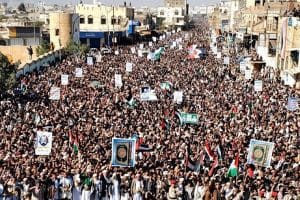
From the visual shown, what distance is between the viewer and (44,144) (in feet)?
50.7

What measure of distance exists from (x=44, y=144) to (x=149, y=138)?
4.00m

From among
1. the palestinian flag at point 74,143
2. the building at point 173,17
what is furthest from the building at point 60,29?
the building at point 173,17

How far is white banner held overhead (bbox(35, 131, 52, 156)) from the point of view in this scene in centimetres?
1540

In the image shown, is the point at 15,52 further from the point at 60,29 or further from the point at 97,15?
the point at 97,15

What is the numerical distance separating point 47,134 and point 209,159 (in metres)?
4.42

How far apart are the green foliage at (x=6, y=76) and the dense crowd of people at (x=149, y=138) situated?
92 centimetres

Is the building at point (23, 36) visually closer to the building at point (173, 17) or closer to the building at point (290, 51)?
the building at point (290, 51)

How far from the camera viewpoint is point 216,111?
78.1 ft

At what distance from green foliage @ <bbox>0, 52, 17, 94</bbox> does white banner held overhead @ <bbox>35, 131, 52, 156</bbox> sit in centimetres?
1334

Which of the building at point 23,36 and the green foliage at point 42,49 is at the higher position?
the building at point 23,36

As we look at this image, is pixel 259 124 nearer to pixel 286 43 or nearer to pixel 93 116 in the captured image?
pixel 93 116

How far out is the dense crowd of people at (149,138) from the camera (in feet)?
42.9

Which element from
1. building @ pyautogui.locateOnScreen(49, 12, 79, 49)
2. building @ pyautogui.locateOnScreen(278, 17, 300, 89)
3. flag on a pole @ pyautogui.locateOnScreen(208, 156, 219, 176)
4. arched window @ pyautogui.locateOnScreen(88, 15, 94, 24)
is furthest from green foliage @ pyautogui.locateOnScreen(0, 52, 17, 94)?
arched window @ pyautogui.locateOnScreen(88, 15, 94, 24)

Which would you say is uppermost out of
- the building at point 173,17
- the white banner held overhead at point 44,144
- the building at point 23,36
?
the white banner held overhead at point 44,144
